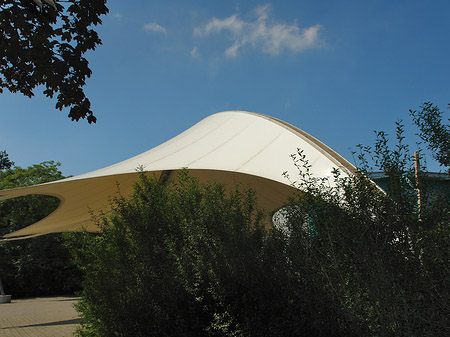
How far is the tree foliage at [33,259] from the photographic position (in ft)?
61.6

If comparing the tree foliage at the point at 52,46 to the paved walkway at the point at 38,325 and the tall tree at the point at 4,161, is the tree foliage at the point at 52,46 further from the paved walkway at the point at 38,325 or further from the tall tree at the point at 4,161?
the tall tree at the point at 4,161

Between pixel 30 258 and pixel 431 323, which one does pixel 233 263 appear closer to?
pixel 431 323

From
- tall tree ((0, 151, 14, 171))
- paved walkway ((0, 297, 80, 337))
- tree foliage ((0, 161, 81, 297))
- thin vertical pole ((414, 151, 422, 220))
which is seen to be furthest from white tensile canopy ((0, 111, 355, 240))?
tall tree ((0, 151, 14, 171))

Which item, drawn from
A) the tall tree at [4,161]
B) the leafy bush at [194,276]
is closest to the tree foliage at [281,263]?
the leafy bush at [194,276]

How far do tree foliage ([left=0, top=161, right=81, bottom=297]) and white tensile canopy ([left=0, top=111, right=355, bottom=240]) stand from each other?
884 cm

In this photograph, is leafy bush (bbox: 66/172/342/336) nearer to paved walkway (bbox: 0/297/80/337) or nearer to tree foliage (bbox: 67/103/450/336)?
tree foliage (bbox: 67/103/450/336)

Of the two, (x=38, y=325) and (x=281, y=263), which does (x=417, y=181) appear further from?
(x=38, y=325)

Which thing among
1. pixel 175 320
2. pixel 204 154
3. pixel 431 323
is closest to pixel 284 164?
pixel 204 154

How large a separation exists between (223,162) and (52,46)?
2.86 metres

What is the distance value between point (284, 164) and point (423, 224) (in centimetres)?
339

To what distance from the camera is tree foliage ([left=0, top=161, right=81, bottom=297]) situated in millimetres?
18766

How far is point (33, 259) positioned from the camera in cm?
1880

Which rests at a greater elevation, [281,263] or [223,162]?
[223,162]

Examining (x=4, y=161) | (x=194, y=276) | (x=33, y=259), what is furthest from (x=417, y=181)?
(x=4, y=161)
